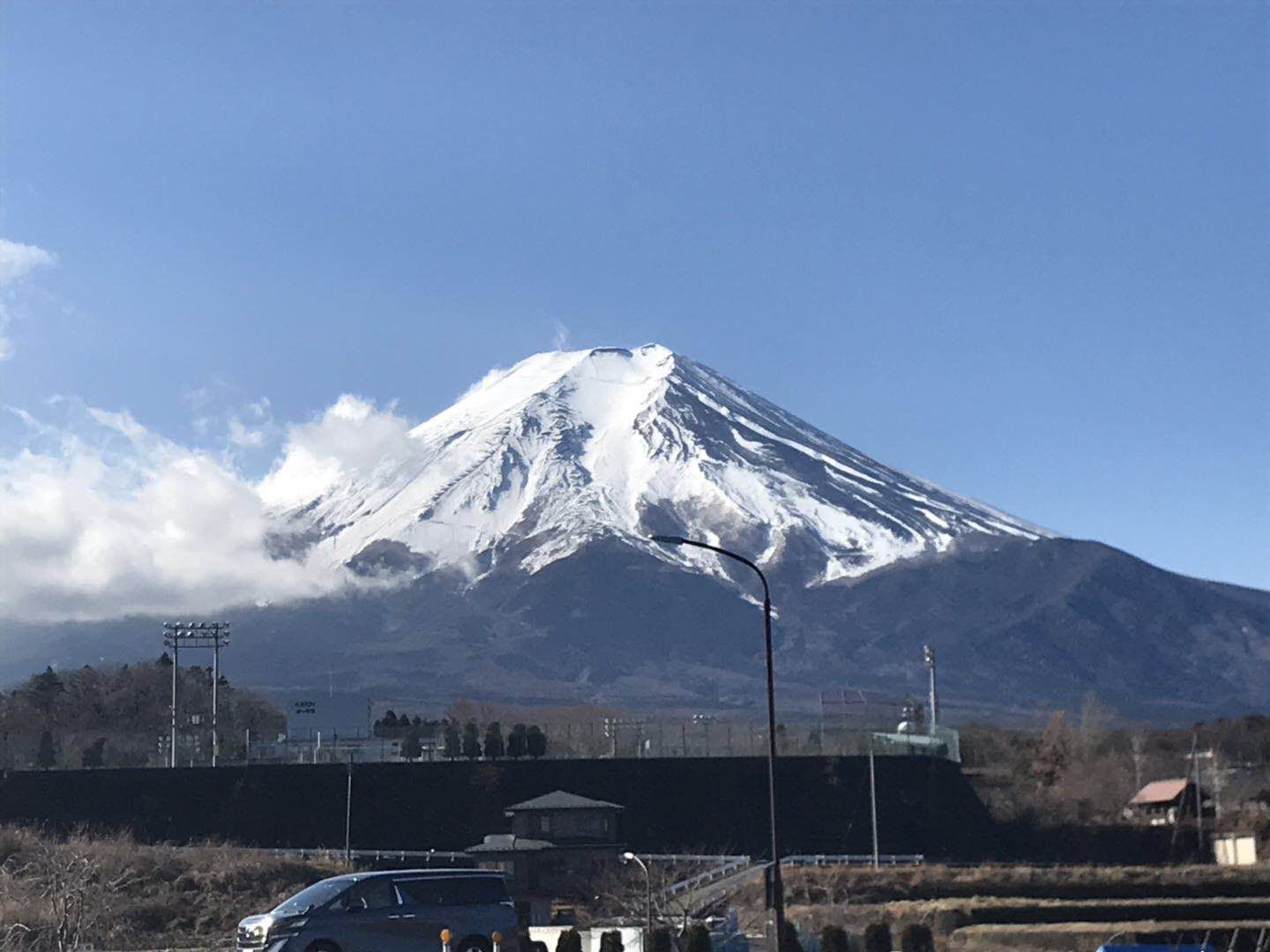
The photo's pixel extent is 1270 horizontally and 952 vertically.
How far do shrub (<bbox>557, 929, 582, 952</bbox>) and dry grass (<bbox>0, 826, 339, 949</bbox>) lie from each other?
10.7m

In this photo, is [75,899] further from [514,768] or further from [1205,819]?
[1205,819]

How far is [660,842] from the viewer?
277ft

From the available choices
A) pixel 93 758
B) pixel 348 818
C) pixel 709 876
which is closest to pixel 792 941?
pixel 709 876

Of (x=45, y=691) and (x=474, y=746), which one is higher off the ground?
(x=45, y=691)

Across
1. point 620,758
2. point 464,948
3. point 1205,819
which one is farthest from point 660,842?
point 464,948

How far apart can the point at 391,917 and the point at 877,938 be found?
16.7 meters

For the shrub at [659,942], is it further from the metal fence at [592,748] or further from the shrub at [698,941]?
the metal fence at [592,748]

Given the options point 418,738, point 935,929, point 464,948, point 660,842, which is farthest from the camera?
point 418,738

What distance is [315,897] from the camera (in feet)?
107

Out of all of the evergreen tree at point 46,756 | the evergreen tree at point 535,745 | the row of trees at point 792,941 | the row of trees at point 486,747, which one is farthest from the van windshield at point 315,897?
the evergreen tree at point 46,756

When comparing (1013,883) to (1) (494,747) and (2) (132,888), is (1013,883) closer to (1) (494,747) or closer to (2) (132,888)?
(2) (132,888)

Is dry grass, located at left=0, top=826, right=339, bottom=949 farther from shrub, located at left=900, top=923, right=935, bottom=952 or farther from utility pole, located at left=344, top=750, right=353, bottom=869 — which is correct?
shrub, located at left=900, top=923, right=935, bottom=952

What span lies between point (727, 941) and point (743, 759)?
46535mm

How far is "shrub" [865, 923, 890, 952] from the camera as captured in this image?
1780 inches
